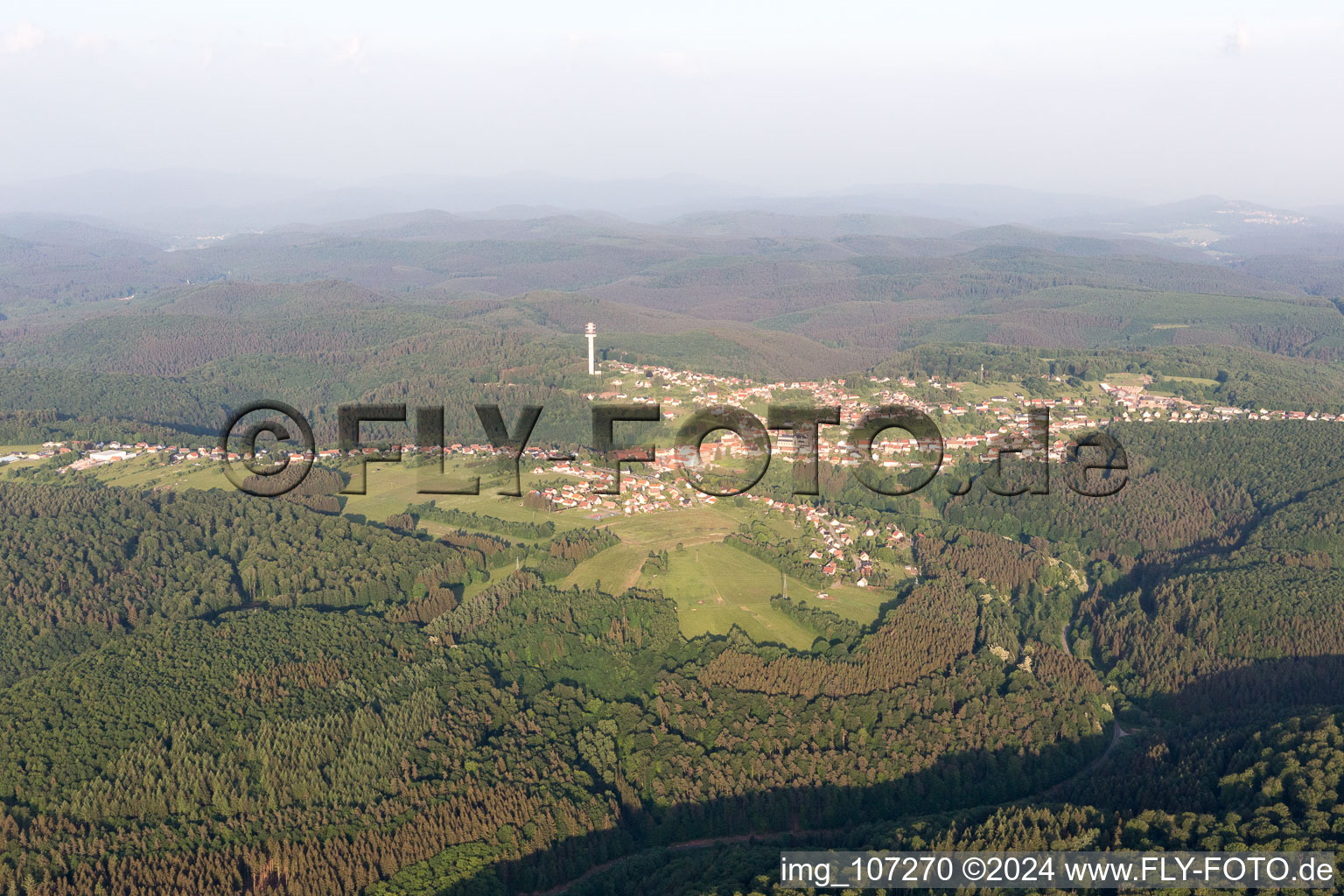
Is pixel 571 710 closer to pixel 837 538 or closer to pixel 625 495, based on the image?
pixel 837 538

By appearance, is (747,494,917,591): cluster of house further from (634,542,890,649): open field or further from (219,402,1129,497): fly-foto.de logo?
(219,402,1129,497): fly-foto.de logo

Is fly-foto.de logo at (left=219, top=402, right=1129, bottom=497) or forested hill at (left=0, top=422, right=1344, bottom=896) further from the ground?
fly-foto.de logo at (left=219, top=402, right=1129, bottom=497)

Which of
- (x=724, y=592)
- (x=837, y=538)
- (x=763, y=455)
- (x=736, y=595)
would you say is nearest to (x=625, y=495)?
(x=763, y=455)

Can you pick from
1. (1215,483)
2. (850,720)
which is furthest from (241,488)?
(1215,483)

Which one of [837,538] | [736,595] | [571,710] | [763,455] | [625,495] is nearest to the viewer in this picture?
[571,710]

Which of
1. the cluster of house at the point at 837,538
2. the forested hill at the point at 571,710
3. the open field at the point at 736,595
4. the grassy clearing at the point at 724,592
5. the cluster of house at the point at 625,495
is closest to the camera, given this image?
the forested hill at the point at 571,710

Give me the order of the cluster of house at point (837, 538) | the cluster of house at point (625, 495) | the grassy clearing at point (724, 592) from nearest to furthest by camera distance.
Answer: the grassy clearing at point (724, 592), the cluster of house at point (837, 538), the cluster of house at point (625, 495)

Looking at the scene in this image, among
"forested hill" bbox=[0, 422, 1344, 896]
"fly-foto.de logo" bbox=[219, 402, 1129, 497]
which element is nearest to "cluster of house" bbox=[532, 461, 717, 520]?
"fly-foto.de logo" bbox=[219, 402, 1129, 497]

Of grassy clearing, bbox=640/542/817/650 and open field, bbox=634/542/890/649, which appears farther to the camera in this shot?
open field, bbox=634/542/890/649

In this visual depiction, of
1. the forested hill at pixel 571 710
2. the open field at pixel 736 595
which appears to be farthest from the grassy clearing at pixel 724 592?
the forested hill at pixel 571 710

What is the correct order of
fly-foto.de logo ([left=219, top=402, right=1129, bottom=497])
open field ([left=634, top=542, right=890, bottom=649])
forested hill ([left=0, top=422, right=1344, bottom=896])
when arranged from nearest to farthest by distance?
forested hill ([left=0, top=422, right=1344, bottom=896]) < open field ([left=634, top=542, right=890, bottom=649]) < fly-foto.de logo ([left=219, top=402, right=1129, bottom=497])

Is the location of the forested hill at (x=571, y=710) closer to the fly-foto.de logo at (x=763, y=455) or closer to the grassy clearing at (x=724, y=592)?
the grassy clearing at (x=724, y=592)
